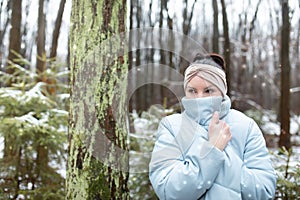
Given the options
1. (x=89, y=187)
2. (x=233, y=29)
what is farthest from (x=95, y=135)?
(x=233, y=29)

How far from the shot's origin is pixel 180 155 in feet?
7.18

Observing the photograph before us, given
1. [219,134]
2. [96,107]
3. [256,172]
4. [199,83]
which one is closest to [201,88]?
[199,83]

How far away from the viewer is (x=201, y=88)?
2234 millimetres

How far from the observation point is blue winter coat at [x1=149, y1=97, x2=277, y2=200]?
2074 mm

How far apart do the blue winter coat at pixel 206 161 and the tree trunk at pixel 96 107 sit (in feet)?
1.99

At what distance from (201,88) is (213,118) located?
0.19 m

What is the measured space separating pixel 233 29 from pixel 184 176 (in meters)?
25.2

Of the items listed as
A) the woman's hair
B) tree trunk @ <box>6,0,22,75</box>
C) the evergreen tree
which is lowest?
the evergreen tree

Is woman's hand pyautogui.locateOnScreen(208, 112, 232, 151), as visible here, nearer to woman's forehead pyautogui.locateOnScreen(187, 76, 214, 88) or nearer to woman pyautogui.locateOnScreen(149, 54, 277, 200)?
woman pyautogui.locateOnScreen(149, 54, 277, 200)

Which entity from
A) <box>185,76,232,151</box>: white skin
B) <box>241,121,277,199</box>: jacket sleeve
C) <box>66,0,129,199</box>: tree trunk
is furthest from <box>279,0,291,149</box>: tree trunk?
<box>185,76,232,151</box>: white skin

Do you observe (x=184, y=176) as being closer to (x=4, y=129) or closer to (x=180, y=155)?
(x=180, y=155)

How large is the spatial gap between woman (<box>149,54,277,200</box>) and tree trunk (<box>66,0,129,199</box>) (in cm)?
61

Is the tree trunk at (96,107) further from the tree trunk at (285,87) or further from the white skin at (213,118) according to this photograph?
the tree trunk at (285,87)

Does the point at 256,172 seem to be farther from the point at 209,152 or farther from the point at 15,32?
the point at 15,32
